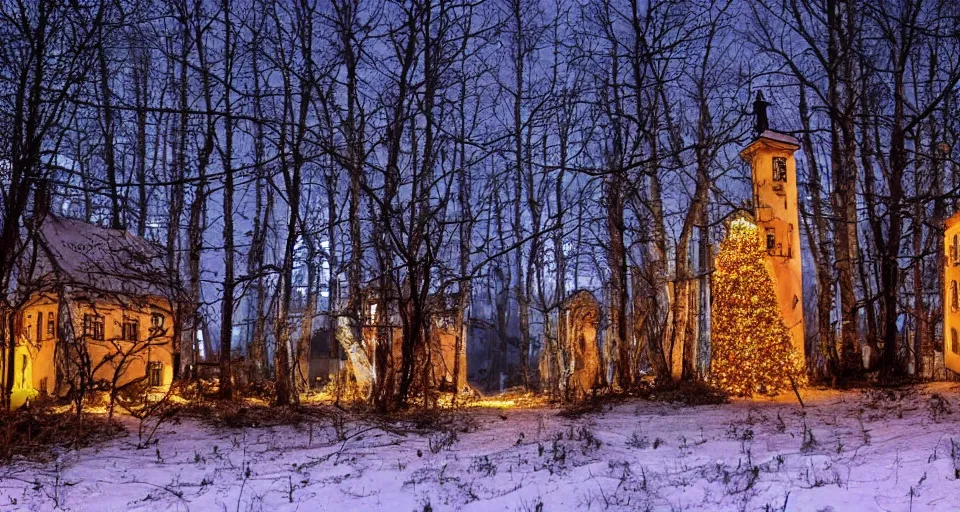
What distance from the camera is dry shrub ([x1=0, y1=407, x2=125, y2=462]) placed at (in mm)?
10000

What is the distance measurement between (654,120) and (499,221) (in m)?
11.6

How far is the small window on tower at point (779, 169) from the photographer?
1864 centimetres

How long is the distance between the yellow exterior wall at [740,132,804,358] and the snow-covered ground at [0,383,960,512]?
5014mm

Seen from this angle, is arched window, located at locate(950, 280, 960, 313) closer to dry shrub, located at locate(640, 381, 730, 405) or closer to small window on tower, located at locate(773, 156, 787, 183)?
dry shrub, located at locate(640, 381, 730, 405)

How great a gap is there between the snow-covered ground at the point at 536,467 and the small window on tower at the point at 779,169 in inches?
270

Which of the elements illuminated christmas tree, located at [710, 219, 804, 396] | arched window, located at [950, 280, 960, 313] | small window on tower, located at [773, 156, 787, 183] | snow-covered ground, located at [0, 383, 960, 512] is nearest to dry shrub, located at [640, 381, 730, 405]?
illuminated christmas tree, located at [710, 219, 804, 396]

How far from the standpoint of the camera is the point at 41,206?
44.1 feet

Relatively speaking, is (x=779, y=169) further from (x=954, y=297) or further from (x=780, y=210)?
(x=954, y=297)

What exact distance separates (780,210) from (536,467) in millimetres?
11945

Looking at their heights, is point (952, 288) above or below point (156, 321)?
above

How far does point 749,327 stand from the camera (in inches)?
647

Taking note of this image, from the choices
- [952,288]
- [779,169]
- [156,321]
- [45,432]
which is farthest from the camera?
[779,169]

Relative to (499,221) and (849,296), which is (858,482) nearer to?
(849,296)

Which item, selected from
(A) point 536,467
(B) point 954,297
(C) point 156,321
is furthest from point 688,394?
(C) point 156,321
